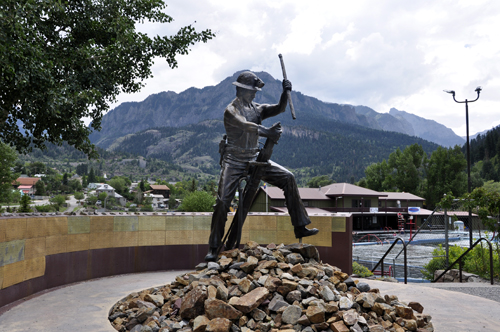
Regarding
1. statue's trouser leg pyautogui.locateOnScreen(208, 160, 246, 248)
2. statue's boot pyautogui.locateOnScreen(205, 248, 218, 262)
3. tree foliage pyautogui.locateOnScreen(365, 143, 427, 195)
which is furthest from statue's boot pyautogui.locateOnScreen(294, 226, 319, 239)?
tree foliage pyautogui.locateOnScreen(365, 143, 427, 195)

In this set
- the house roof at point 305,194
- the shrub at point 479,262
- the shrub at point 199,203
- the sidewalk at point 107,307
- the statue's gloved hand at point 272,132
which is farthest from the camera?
the shrub at point 199,203

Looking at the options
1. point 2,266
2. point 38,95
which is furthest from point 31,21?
point 2,266

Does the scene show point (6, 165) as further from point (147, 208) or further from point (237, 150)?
Result: point (147, 208)

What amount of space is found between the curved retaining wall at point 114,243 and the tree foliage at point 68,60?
2.44m

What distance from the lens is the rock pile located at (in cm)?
464

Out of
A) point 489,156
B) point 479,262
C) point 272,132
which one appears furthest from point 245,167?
point 489,156

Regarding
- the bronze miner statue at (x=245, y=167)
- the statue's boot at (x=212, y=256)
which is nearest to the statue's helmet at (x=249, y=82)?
the bronze miner statue at (x=245, y=167)

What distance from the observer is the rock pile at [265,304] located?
4637 millimetres

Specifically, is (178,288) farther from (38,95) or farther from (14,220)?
(38,95)

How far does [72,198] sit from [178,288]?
145955 millimetres

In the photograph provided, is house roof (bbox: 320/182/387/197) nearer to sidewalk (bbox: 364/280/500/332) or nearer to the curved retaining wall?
the curved retaining wall

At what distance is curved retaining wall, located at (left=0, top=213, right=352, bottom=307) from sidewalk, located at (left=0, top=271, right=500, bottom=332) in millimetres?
430

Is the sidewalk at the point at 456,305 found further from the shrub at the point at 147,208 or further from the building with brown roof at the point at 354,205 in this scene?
the shrub at the point at 147,208

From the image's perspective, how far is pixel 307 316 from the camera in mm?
4652
